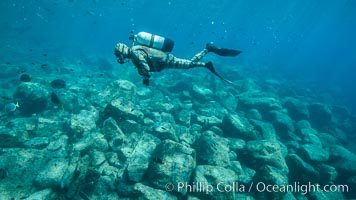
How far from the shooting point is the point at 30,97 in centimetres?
1212

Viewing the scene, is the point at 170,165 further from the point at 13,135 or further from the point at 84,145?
the point at 13,135

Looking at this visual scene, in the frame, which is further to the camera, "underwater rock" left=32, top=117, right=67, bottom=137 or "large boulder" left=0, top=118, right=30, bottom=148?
"underwater rock" left=32, top=117, right=67, bottom=137

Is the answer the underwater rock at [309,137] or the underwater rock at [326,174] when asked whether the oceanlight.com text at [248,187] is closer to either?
the underwater rock at [326,174]

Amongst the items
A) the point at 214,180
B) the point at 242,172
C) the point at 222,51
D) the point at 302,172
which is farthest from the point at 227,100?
the point at 214,180

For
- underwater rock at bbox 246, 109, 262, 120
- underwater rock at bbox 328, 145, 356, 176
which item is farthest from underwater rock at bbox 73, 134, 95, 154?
underwater rock at bbox 328, 145, 356, 176

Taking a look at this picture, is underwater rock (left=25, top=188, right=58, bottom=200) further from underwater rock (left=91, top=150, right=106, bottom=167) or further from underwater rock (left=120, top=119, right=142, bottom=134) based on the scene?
underwater rock (left=120, top=119, right=142, bottom=134)

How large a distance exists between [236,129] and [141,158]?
17.2 feet

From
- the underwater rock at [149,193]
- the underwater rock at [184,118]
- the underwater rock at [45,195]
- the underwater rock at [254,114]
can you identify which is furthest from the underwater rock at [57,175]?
the underwater rock at [254,114]

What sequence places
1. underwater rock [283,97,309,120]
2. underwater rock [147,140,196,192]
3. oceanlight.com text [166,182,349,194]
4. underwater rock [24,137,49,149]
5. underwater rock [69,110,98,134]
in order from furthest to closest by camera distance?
underwater rock [283,97,309,120]
underwater rock [69,110,98,134]
underwater rock [24,137,49,149]
underwater rock [147,140,196,192]
oceanlight.com text [166,182,349,194]

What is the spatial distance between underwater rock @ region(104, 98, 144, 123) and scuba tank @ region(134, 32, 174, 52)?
453 cm

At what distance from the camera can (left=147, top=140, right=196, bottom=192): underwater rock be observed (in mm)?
7371

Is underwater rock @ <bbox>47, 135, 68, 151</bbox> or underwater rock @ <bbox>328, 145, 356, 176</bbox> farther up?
underwater rock @ <bbox>328, 145, 356, 176</bbox>

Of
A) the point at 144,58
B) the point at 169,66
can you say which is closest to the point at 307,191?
the point at 169,66

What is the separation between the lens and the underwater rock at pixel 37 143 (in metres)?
9.02
